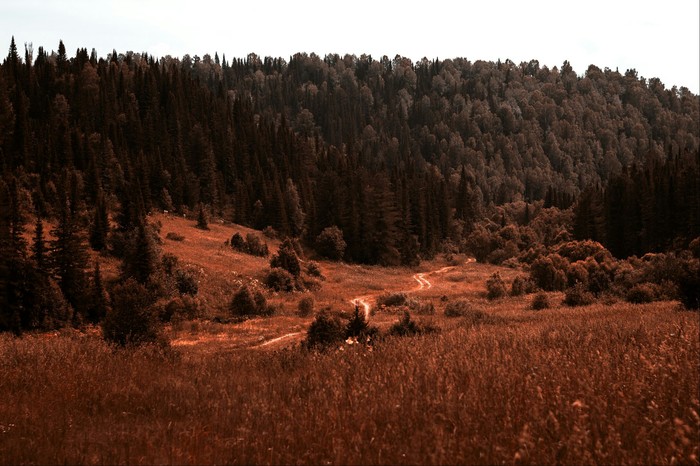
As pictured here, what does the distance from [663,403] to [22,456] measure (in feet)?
20.4

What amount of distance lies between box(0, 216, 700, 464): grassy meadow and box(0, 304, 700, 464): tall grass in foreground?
2 cm

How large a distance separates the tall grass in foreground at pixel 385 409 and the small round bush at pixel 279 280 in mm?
39774

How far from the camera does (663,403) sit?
15.7 ft

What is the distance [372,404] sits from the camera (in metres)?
5.47

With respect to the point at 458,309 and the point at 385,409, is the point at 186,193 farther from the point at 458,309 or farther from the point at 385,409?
the point at 385,409

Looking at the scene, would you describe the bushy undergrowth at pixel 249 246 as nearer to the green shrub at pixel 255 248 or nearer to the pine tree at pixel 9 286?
the green shrub at pixel 255 248

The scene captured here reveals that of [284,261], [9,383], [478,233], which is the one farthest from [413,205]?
[9,383]

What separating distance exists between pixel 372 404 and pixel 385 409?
25cm

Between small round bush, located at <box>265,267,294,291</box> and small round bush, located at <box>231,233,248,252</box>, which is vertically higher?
small round bush, located at <box>231,233,248,252</box>

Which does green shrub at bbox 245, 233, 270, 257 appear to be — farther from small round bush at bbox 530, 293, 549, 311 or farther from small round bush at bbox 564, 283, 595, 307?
small round bush at bbox 564, 283, 595, 307

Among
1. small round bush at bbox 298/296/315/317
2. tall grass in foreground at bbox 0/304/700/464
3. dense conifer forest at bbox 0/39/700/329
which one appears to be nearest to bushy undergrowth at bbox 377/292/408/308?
small round bush at bbox 298/296/315/317

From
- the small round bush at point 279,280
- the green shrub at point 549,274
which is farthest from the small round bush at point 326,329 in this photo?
the green shrub at point 549,274

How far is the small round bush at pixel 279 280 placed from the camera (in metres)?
48.3

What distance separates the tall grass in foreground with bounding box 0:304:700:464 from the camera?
4164 mm
